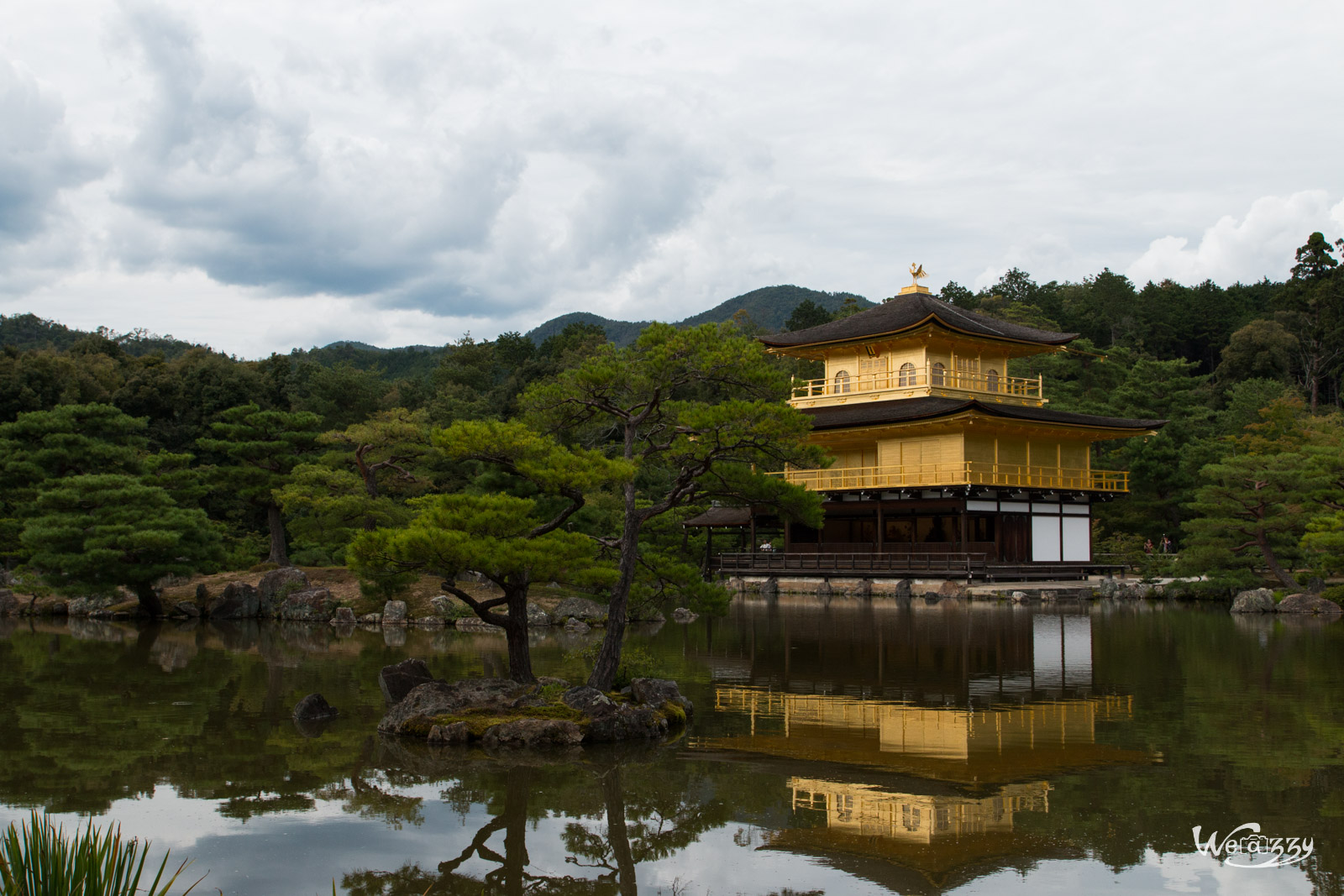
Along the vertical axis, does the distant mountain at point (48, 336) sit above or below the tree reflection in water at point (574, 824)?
above

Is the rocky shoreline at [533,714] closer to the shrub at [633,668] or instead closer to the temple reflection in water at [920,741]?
the shrub at [633,668]

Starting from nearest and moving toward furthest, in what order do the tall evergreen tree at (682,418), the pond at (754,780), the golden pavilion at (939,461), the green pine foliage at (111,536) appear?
1. the pond at (754,780)
2. the tall evergreen tree at (682,418)
3. the green pine foliage at (111,536)
4. the golden pavilion at (939,461)

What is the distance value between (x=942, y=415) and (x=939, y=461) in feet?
7.30

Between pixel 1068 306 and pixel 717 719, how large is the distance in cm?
6844

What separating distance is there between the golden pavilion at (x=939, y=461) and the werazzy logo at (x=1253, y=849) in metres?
23.4

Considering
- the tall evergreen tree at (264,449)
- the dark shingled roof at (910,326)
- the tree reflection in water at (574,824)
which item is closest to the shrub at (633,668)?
the tree reflection in water at (574,824)

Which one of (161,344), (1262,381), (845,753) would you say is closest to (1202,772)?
(845,753)

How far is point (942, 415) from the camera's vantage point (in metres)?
30.7

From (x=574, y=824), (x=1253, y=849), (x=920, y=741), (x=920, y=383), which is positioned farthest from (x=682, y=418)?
(x=920, y=383)

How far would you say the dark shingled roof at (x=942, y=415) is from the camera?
30922mm

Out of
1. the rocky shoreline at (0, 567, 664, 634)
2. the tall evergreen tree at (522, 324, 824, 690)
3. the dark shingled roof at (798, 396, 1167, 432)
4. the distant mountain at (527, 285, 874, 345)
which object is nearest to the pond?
the tall evergreen tree at (522, 324, 824, 690)

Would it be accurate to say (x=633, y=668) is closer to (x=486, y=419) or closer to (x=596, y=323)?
(x=486, y=419)

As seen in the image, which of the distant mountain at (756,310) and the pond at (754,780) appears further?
the distant mountain at (756,310)

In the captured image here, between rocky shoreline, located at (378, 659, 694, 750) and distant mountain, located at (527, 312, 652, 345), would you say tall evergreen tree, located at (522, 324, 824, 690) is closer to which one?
rocky shoreline, located at (378, 659, 694, 750)
